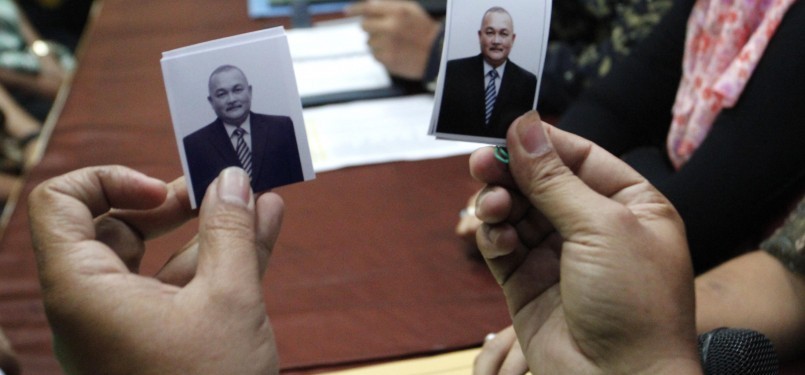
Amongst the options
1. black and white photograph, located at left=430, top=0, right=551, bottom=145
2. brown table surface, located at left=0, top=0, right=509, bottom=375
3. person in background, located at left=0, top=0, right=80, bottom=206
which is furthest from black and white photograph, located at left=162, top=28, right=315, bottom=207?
person in background, located at left=0, top=0, right=80, bottom=206

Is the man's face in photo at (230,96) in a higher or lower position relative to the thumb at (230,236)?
higher

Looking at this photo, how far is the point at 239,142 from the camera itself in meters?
0.58

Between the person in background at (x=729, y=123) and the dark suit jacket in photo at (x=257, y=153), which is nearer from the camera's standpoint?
the dark suit jacket in photo at (x=257, y=153)

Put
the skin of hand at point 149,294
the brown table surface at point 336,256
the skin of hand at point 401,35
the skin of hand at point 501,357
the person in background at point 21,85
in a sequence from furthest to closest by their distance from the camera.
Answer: the person in background at point 21,85, the skin of hand at point 401,35, the brown table surface at point 336,256, the skin of hand at point 501,357, the skin of hand at point 149,294

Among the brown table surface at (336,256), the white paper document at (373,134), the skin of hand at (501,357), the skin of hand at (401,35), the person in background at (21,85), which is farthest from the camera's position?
the person in background at (21,85)

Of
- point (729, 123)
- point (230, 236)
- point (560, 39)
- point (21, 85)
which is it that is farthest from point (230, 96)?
point (21, 85)

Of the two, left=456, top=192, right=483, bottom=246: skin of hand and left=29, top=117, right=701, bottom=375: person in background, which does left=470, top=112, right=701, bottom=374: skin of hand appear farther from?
left=456, top=192, right=483, bottom=246: skin of hand

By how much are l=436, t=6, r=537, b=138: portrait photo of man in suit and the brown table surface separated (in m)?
0.33

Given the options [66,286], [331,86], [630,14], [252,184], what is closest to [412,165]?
[331,86]

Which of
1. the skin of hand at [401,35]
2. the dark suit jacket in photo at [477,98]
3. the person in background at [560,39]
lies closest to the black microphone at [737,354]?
the dark suit jacket in photo at [477,98]

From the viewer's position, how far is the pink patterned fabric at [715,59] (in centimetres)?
78

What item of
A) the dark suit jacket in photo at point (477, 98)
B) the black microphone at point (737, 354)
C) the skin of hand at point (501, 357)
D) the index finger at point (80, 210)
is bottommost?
the skin of hand at point (501, 357)

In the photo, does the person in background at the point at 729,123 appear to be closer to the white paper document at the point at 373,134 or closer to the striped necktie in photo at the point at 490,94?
the white paper document at the point at 373,134

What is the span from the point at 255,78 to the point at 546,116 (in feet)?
2.60
